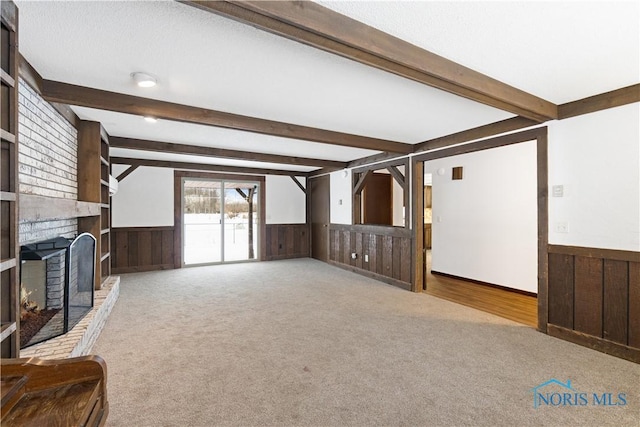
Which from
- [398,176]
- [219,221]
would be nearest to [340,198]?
[398,176]

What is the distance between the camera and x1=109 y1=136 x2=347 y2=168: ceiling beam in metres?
4.59

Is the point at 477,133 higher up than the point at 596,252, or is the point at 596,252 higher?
the point at 477,133

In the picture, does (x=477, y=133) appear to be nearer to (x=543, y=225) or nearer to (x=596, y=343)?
(x=543, y=225)

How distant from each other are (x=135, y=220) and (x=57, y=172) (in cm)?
355

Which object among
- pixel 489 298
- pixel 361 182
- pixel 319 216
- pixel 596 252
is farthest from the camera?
pixel 319 216

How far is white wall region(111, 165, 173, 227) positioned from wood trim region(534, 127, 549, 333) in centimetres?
634

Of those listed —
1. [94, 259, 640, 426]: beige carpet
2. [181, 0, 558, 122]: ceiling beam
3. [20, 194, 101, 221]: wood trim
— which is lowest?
[94, 259, 640, 426]: beige carpet

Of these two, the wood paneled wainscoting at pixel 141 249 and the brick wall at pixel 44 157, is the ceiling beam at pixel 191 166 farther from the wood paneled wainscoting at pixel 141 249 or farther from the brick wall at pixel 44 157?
the brick wall at pixel 44 157

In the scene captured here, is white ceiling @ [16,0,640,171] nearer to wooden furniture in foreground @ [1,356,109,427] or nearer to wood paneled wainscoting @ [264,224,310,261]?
wooden furniture in foreground @ [1,356,109,427]

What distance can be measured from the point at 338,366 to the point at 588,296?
2.43 m

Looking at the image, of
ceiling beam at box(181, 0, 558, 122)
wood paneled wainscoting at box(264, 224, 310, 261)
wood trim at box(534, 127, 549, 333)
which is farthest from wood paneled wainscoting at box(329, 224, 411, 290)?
ceiling beam at box(181, 0, 558, 122)

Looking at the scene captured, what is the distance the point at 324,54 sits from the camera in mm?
2070

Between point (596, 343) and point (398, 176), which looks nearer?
point (596, 343)

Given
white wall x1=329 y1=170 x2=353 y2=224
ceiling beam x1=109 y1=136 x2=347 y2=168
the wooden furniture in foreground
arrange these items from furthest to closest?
white wall x1=329 y1=170 x2=353 y2=224 < ceiling beam x1=109 y1=136 x2=347 y2=168 < the wooden furniture in foreground
